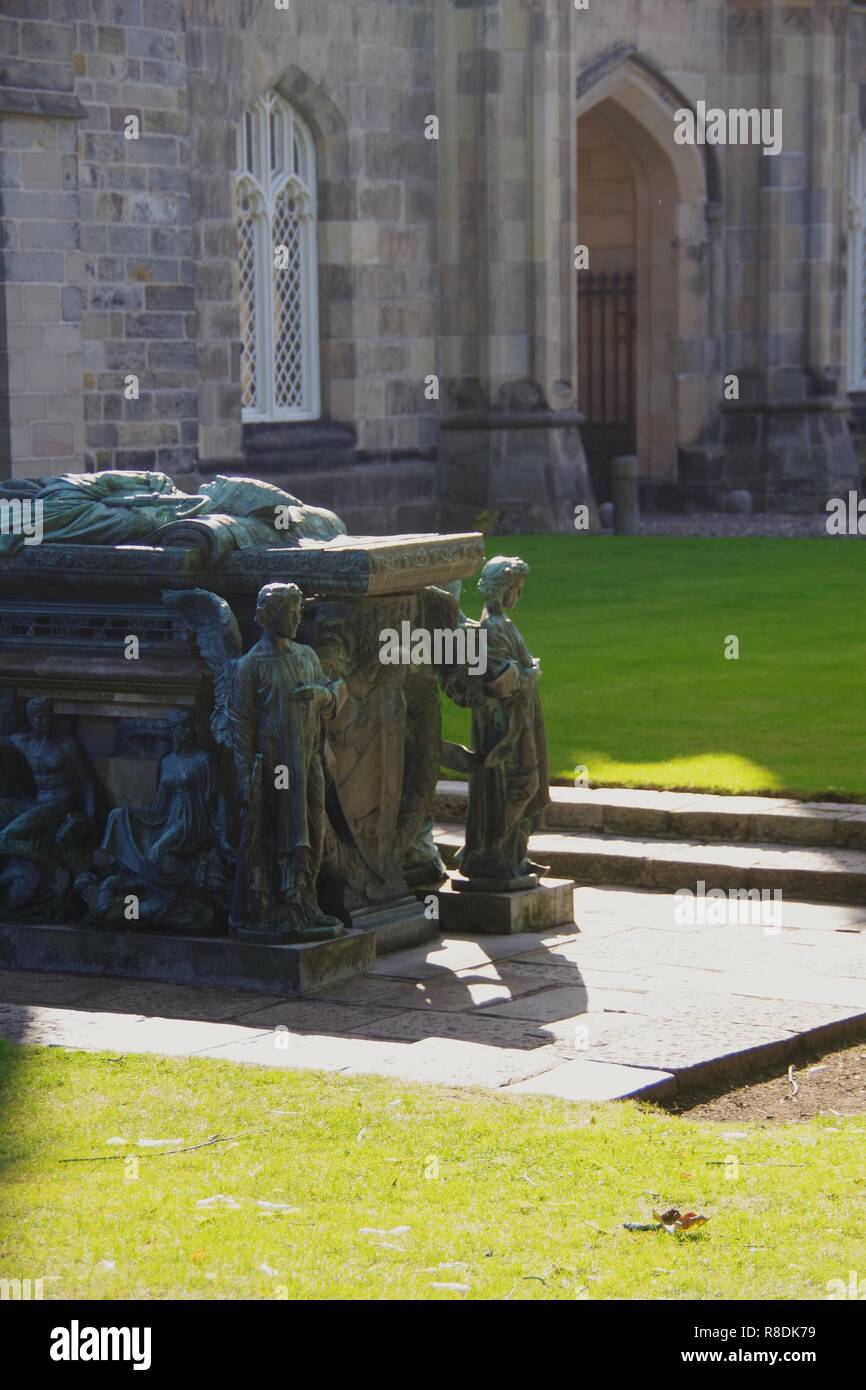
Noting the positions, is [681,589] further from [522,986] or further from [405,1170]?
[405,1170]

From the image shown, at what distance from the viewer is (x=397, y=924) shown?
8641 millimetres

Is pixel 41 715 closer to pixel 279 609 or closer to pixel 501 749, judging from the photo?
pixel 279 609

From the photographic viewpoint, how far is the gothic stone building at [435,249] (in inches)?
821

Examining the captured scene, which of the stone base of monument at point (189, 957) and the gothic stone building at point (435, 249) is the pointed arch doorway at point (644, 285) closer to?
the gothic stone building at point (435, 249)

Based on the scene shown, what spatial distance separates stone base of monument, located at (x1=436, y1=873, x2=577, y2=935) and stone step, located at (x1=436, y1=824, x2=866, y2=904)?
2.98ft

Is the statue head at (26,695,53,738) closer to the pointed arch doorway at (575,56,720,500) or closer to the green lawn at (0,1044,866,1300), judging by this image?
the green lawn at (0,1044,866,1300)

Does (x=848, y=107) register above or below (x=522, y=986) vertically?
above

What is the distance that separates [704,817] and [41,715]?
307 cm

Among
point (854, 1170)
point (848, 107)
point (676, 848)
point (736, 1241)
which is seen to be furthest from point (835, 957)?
point (848, 107)

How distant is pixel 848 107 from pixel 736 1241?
2821 centimetres

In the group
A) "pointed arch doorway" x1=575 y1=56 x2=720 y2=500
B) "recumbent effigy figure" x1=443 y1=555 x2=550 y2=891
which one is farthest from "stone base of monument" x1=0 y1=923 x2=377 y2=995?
"pointed arch doorway" x1=575 y1=56 x2=720 y2=500

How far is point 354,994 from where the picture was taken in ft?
26.0

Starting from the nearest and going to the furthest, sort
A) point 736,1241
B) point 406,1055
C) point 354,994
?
point 736,1241 → point 406,1055 → point 354,994

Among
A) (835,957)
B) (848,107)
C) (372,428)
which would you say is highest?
(848,107)
